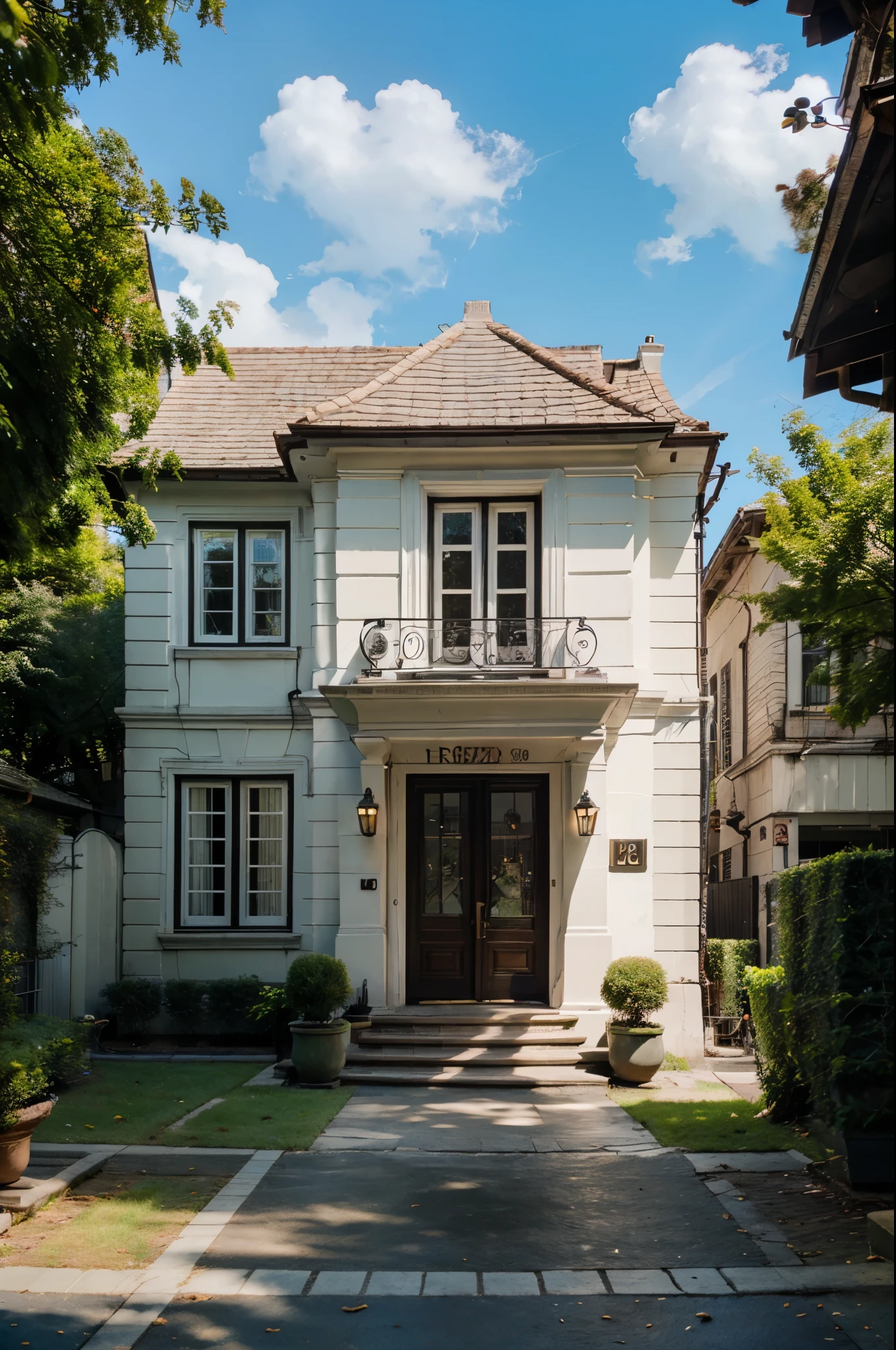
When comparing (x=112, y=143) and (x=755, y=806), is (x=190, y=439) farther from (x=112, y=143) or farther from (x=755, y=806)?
(x=755, y=806)

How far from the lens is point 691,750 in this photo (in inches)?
597

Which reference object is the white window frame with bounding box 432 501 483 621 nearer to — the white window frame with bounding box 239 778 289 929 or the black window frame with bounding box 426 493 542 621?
the black window frame with bounding box 426 493 542 621

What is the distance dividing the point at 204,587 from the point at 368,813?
4.15 metres

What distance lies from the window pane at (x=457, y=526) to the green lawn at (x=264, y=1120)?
6.65m

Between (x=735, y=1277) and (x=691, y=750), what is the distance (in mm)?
9270

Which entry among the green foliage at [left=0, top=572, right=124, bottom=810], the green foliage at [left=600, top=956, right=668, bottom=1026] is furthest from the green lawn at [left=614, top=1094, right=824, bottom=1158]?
the green foliage at [left=0, top=572, right=124, bottom=810]

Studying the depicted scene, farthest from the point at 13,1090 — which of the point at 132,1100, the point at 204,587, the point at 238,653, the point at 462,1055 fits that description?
the point at 204,587

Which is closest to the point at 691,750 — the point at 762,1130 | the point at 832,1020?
the point at 762,1130

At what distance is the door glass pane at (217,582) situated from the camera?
16.1 m

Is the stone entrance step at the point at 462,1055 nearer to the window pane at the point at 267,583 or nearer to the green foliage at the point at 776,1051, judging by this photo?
the green foliage at the point at 776,1051

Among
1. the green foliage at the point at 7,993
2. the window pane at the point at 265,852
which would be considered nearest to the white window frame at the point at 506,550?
the window pane at the point at 265,852

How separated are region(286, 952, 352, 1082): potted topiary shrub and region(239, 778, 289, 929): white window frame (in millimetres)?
3336

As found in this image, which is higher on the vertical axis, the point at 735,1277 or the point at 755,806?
the point at 755,806

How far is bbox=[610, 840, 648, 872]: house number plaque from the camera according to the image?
47.8 feet
